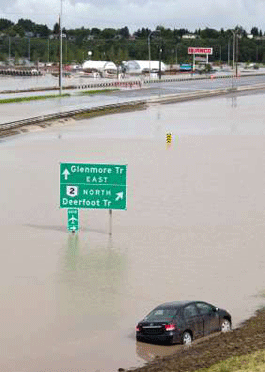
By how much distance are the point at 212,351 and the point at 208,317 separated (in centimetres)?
267

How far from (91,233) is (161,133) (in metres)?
40.7

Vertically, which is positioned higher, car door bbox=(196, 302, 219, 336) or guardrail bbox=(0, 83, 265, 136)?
guardrail bbox=(0, 83, 265, 136)

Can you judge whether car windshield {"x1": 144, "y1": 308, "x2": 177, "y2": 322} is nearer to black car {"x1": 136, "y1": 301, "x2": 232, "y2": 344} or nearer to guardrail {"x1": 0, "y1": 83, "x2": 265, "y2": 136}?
black car {"x1": 136, "y1": 301, "x2": 232, "y2": 344}

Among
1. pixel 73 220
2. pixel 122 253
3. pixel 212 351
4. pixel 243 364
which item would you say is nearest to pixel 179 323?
pixel 212 351

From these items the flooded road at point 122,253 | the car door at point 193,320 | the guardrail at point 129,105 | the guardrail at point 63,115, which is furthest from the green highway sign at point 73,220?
the guardrail at point 63,115

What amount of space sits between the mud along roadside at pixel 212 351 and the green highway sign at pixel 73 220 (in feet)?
43.2

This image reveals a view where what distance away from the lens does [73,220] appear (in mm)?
36375

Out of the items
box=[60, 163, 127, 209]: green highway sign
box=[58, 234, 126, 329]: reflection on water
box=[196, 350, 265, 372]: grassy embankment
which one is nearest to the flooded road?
box=[58, 234, 126, 329]: reflection on water

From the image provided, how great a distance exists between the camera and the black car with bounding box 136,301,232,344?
2269 centimetres

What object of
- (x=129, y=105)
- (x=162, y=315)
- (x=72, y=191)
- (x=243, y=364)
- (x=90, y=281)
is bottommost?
(x=90, y=281)

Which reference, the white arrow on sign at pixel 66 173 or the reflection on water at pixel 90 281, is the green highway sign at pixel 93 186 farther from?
the reflection on water at pixel 90 281

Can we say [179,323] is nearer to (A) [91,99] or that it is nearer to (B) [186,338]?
(B) [186,338]

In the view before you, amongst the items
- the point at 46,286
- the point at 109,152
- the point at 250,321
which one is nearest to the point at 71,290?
the point at 46,286

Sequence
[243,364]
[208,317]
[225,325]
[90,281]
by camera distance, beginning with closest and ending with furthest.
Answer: [243,364] < [208,317] < [225,325] < [90,281]
